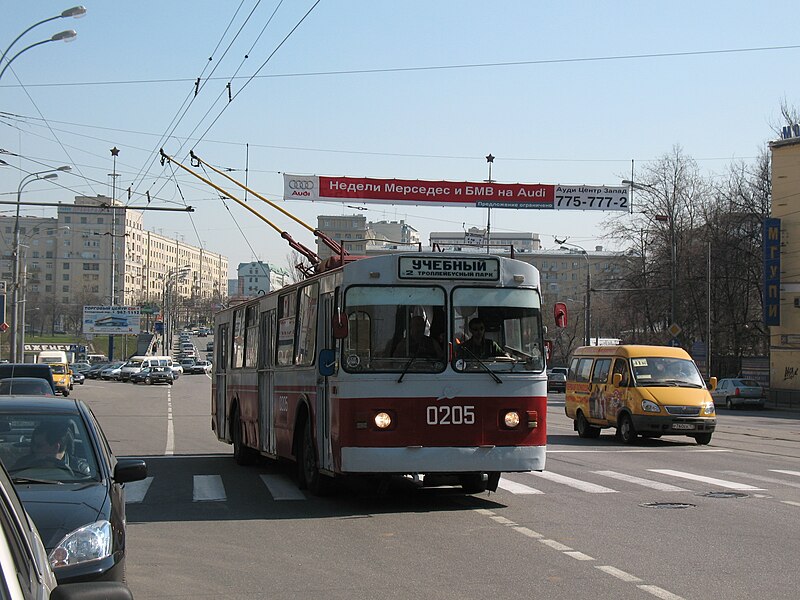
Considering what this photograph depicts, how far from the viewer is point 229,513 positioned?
1221cm

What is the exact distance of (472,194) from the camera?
36.5 meters

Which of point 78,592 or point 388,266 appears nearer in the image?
point 78,592

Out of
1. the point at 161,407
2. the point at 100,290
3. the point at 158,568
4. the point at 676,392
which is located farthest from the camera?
the point at 100,290

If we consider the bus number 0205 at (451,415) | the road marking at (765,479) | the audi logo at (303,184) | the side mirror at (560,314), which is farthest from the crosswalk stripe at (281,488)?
A: the audi logo at (303,184)

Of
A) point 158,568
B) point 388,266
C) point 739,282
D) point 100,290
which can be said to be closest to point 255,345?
point 388,266

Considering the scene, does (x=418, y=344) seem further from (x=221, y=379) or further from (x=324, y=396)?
(x=221, y=379)

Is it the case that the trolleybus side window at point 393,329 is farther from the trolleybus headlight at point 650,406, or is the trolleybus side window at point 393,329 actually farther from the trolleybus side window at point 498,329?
the trolleybus headlight at point 650,406

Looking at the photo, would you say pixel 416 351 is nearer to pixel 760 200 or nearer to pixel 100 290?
pixel 760 200

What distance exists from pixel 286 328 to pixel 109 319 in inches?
3702

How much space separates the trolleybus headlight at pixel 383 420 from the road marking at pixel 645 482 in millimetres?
4381

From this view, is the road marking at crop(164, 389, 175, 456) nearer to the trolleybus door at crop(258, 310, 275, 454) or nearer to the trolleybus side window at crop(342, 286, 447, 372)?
the trolleybus door at crop(258, 310, 275, 454)

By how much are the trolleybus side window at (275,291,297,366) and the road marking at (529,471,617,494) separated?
424 cm

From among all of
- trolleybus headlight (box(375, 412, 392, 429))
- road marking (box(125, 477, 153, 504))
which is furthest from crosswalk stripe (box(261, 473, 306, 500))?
trolleybus headlight (box(375, 412, 392, 429))

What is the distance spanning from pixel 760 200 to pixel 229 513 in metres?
55.3
